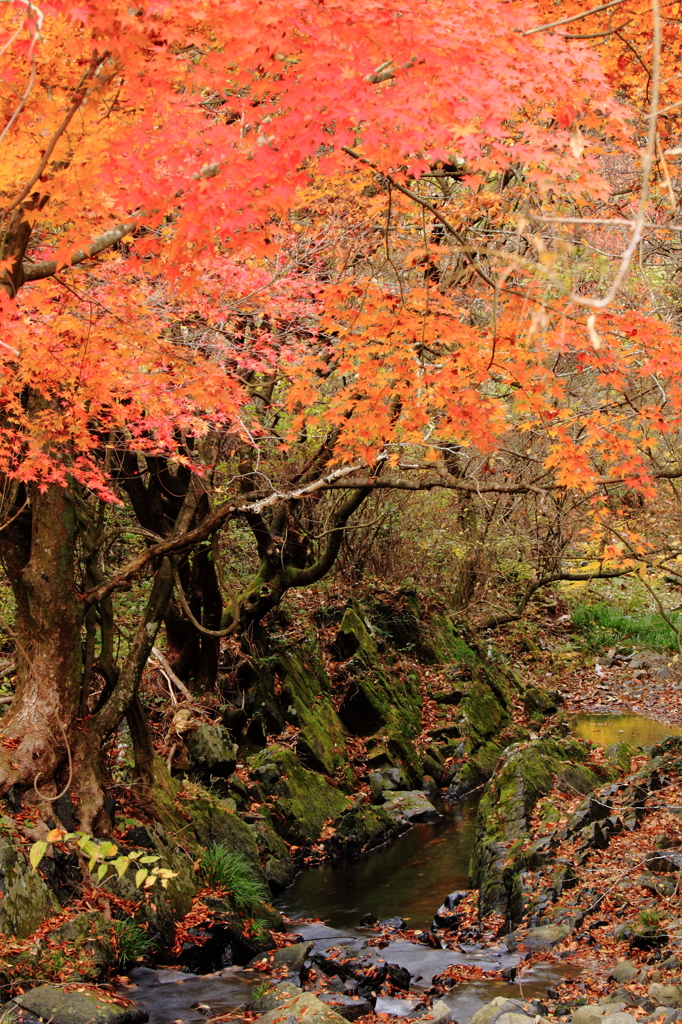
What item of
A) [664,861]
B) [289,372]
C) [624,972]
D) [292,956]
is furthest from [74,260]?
[664,861]

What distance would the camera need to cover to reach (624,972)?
5.91 meters

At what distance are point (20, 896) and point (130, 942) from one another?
42.3 inches

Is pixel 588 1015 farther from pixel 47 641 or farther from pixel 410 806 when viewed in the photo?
pixel 410 806

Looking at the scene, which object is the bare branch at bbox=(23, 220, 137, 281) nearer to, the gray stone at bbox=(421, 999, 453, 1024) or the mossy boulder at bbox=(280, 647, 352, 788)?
the gray stone at bbox=(421, 999, 453, 1024)

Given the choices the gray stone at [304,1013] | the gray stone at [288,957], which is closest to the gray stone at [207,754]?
the gray stone at [288,957]

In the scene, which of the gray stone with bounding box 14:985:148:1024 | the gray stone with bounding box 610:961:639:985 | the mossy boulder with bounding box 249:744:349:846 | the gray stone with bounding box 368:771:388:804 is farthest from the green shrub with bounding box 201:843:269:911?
the gray stone with bounding box 368:771:388:804

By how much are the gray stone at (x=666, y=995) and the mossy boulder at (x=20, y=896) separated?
157 inches

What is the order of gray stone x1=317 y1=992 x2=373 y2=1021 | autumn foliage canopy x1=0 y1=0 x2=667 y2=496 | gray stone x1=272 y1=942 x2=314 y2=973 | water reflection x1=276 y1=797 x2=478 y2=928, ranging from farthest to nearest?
1. water reflection x1=276 y1=797 x2=478 y2=928
2. gray stone x1=272 y1=942 x2=314 y2=973
3. gray stone x1=317 y1=992 x2=373 y2=1021
4. autumn foliage canopy x1=0 y1=0 x2=667 y2=496

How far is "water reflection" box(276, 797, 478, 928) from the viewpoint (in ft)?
27.8

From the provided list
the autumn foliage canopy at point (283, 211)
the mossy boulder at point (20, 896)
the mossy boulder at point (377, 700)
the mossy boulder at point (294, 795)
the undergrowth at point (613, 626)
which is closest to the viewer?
the autumn foliage canopy at point (283, 211)

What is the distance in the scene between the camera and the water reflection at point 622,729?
567 inches

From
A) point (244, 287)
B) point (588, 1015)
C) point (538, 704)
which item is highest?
point (244, 287)

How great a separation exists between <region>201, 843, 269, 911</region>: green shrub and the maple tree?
37.7 inches

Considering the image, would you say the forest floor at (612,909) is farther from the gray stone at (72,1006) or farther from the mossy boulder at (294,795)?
the mossy boulder at (294,795)
